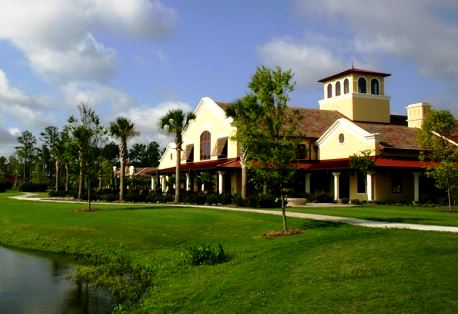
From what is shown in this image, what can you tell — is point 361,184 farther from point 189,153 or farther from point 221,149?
point 189,153

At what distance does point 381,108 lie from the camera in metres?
56.1

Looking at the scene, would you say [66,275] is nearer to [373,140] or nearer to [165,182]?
[373,140]

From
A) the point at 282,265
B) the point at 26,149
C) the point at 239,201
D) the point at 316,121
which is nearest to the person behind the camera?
the point at 282,265

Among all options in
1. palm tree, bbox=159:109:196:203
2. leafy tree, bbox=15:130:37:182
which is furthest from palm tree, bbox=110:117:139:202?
leafy tree, bbox=15:130:37:182

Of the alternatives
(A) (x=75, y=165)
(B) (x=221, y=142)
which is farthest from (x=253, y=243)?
(B) (x=221, y=142)

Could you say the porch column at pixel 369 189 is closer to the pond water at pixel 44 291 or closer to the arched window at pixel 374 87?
the arched window at pixel 374 87

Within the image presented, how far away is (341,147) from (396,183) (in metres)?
5.56

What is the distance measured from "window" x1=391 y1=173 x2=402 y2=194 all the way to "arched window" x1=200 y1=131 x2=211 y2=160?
60.8 ft

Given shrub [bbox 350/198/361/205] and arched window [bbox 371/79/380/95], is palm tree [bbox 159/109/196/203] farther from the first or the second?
arched window [bbox 371/79/380/95]

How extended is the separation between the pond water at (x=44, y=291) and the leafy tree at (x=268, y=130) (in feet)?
22.6

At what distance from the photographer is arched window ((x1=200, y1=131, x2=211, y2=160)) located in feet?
176

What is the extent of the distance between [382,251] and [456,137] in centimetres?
3756

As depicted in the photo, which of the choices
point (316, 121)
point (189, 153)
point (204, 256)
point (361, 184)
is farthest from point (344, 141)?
point (204, 256)

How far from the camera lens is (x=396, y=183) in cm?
4309
